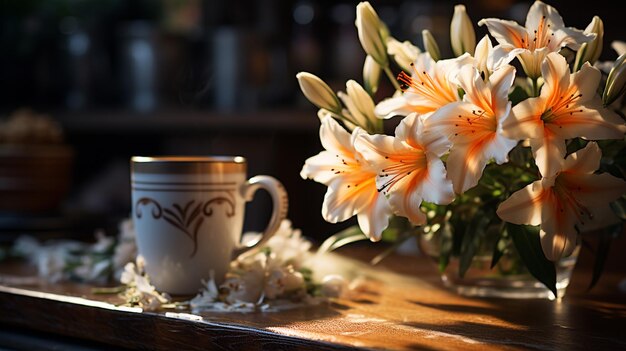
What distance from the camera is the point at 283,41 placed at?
2512 millimetres

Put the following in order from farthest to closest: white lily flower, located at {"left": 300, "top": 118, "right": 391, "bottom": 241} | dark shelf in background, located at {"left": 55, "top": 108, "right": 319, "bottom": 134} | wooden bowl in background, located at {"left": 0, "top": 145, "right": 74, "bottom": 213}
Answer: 1. dark shelf in background, located at {"left": 55, "top": 108, "right": 319, "bottom": 134}
2. wooden bowl in background, located at {"left": 0, "top": 145, "right": 74, "bottom": 213}
3. white lily flower, located at {"left": 300, "top": 118, "right": 391, "bottom": 241}

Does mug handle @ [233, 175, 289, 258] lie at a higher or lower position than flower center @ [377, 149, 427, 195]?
lower

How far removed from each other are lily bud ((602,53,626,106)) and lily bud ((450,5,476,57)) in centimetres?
17

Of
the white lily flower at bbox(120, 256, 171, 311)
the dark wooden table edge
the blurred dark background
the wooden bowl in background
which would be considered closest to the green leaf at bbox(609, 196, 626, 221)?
the dark wooden table edge

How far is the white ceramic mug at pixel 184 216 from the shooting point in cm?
88

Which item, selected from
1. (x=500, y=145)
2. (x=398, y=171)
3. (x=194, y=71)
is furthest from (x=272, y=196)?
(x=194, y=71)

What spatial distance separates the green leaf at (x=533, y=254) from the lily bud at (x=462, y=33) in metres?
0.20

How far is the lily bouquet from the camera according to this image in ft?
2.35

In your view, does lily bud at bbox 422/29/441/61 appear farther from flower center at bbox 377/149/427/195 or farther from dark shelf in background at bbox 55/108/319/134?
dark shelf in background at bbox 55/108/319/134

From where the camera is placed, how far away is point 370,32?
2.98ft

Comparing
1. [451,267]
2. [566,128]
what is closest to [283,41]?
[451,267]

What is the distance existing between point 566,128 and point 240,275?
0.36 m

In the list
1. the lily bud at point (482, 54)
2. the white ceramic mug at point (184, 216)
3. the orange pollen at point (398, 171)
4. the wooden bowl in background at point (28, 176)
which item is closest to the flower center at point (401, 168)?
the orange pollen at point (398, 171)

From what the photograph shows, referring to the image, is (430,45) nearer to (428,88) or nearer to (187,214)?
(428,88)
